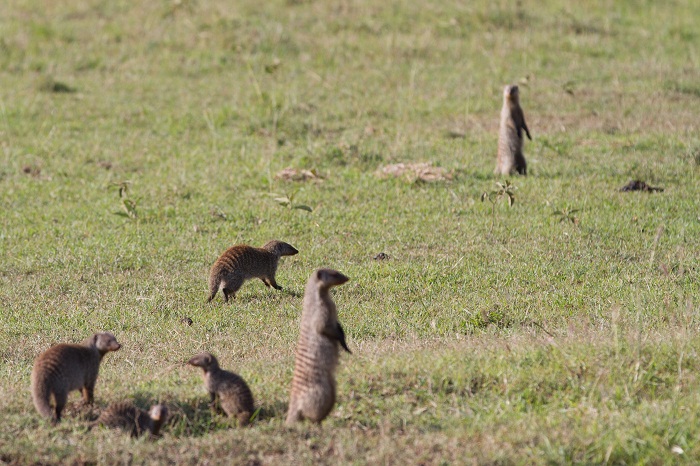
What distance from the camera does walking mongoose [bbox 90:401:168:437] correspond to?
510 centimetres

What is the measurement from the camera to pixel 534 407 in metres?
5.35

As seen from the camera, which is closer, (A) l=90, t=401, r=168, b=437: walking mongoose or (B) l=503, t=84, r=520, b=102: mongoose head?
(A) l=90, t=401, r=168, b=437: walking mongoose

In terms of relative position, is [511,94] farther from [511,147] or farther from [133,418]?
[133,418]

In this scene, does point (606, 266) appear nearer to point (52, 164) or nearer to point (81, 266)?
point (81, 266)

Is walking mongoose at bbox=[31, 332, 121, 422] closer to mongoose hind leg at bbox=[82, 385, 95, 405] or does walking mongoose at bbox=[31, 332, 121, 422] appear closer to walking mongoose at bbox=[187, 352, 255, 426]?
mongoose hind leg at bbox=[82, 385, 95, 405]

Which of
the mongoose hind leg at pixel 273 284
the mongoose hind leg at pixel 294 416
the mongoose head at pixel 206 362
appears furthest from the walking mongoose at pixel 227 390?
the mongoose hind leg at pixel 273 284

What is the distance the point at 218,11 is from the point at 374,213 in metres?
8.18

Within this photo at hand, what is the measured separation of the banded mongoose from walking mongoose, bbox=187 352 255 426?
0.36 meters

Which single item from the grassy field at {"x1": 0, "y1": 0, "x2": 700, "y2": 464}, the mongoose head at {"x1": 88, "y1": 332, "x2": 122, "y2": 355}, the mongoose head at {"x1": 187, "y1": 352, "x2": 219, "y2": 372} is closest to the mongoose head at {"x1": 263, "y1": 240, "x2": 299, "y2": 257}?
the grassy field at {"x1": 0, "y1": 0, "x2": 700, "y2": 464}

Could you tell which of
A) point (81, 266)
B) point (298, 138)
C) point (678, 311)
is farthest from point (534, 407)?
point (298, 138)

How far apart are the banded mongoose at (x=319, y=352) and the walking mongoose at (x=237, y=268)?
8.64 feet

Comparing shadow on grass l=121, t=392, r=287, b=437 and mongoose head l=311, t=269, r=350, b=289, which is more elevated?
mongoose head l=311, t=269, r=350, b=289

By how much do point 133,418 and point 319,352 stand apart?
3.49 feet

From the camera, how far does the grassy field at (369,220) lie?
526 cm
